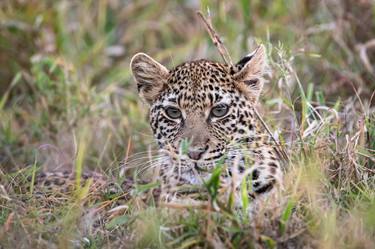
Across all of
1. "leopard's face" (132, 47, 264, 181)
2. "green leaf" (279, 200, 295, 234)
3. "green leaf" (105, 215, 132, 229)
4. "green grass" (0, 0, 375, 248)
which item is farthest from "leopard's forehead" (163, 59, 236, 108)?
"green leaf" (279, 200, 295, 234)

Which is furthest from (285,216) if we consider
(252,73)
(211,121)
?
(252,73)

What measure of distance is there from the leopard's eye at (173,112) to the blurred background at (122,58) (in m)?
0.63

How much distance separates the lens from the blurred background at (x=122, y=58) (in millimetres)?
9062

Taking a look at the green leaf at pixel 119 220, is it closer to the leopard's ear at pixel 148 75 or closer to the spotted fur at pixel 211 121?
the spotted fur at pixel 211 121

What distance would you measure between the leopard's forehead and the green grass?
0.45 meters

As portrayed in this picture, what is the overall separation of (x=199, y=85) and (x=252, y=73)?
1.70 ft

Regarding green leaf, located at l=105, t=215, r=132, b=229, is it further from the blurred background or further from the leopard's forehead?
the blurred background

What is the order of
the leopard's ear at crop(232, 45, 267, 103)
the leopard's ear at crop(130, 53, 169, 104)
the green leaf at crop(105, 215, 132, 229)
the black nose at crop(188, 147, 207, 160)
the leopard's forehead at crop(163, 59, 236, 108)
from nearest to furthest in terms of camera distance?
the green leaf at crop(105, 215, 132, 229)
the black nose at crop(188, 147, 207, 160)
the leopard's forehead at crop(163, 59, 236, 108)
the leopard's ear at crop(232, 45, 267, 103)
the leopard's ear at crop(130, 53, 169, 104)

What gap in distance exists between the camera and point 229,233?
5910 mm

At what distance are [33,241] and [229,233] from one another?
128 cm

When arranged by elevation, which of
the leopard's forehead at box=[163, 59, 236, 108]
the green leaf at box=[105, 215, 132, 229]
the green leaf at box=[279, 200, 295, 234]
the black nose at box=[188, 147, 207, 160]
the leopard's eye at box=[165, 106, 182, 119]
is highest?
the leopard's forehead at box=[163, 59, 236, 108]

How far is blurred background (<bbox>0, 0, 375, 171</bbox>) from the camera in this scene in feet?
29.7

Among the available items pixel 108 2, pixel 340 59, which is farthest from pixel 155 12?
pixel 340 59

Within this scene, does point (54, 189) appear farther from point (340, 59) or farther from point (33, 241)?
point (340, 59)
